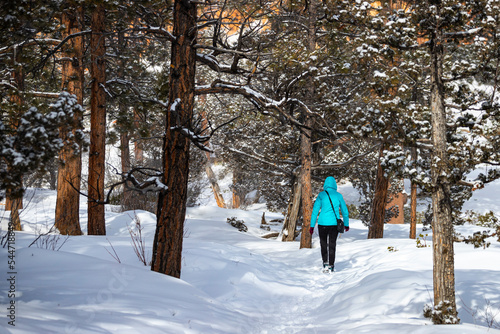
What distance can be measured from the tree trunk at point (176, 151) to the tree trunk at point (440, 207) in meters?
2.64

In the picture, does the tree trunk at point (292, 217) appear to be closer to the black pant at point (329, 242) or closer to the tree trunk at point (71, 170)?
the black pant at point (329, 242)

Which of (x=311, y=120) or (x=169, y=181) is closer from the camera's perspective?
(x=169, y=181)

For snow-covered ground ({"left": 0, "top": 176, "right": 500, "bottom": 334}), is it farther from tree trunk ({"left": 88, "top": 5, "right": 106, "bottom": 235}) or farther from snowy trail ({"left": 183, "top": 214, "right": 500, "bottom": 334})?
tree trunk ({"left": 88, "top": 5, "right": 106, "bottom": 235})

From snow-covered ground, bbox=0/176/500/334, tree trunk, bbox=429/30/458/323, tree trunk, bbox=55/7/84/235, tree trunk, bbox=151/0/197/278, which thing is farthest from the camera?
tree trunk, bbox=55/7/84/235

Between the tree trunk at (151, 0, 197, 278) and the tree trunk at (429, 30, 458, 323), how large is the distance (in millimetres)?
2639

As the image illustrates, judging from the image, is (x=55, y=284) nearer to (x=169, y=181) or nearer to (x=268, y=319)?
(x=169, y=181)

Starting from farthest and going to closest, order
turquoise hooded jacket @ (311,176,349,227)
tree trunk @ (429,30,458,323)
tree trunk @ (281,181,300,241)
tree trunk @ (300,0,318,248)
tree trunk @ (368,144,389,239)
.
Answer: tree trunk @ (281,181,300,241), tree trunk @ (368,144,389,239), tree trunk @ (300,0,318,248), turquoise hooded jacket @ (311,176,349,227), tree trunk @ (429,30,458,323)

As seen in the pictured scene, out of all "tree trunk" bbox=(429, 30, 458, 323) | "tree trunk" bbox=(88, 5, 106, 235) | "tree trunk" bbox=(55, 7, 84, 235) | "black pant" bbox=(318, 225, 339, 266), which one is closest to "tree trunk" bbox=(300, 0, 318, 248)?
"black pant" bbox=(318, 225, 339, 266)

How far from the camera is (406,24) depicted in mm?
4305

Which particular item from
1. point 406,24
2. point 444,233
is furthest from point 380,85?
point 444,233

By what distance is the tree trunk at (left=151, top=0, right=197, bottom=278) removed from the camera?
4.58 metres

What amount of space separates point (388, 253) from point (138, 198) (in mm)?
13566

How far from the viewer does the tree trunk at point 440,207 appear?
3.93 meters

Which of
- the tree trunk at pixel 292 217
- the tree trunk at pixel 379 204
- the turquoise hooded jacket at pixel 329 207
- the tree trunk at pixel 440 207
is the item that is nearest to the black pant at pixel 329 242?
the turquoise hooded jacket at pixel 329 207
